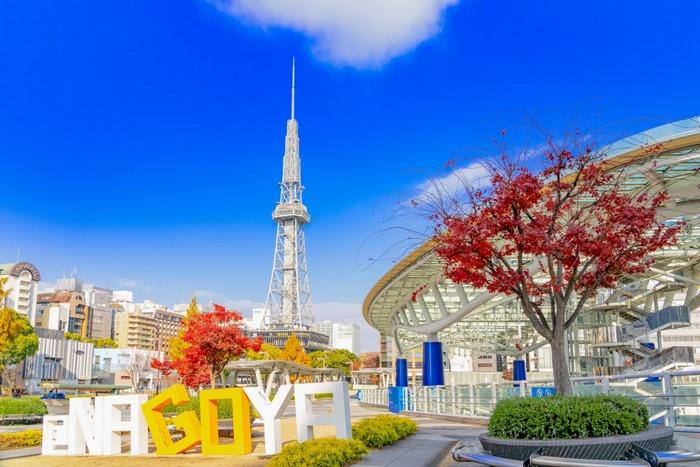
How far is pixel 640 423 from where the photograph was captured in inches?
292

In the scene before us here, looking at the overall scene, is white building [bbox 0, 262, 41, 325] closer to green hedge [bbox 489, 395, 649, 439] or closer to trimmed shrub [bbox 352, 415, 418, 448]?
trimmed shrub [bbox 352, 415, 418, 448]

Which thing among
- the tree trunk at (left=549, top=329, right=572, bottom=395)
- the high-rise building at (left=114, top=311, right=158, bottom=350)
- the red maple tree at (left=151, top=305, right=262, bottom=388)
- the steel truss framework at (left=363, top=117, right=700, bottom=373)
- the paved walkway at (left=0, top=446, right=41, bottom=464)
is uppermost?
the high-rise building at (left=114, top=311, right=158, bottom=350)

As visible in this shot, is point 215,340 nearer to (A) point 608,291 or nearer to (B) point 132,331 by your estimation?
(A) point 608,291

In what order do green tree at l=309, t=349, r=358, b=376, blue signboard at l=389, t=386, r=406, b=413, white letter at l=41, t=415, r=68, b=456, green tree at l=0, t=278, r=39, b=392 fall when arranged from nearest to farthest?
white letter at l=41, t=415, r=68, b=456 → blue signboard at l=389, t=386, r=406, b=413 → green tree at l=0, t=278, r=39, b=392 → green tree at l=309, t=349, r=358, b=376

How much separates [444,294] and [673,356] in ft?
46.7

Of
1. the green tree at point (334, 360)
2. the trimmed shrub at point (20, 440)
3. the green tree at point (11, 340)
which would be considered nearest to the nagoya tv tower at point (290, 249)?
the green tree at point (334, 360)

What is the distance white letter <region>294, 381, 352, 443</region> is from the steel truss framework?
8.34 feet

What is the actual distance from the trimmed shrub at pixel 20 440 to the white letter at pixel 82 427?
352 centimetres

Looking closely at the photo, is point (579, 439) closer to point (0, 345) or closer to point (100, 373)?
point (0, 345)

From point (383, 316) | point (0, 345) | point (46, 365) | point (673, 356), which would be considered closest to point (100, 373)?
point (46, 365)

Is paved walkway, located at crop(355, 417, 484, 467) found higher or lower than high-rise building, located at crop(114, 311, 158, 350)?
lower

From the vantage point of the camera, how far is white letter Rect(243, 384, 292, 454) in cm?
1180

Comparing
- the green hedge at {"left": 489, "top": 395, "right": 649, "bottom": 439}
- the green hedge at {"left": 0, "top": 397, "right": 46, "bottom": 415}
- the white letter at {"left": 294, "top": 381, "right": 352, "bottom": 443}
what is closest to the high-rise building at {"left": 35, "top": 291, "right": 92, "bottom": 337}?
the green hedge at {"left": 0, "top": 397, "right": 46, "bottom": 415}

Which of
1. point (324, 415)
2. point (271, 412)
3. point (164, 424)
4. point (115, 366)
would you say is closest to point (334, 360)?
point (115, 366)
